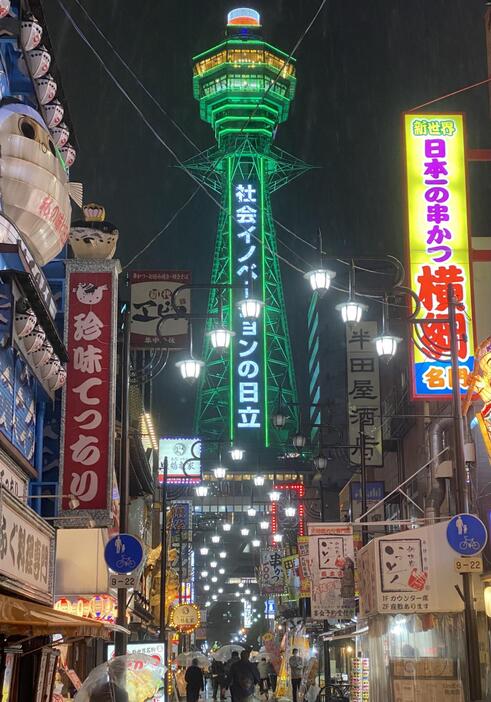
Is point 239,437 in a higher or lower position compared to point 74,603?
higher

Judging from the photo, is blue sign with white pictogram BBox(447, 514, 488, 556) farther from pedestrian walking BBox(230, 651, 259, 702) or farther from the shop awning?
pedestrian walking BBox(230, 651, 259, 702)

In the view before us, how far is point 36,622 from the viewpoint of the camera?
33.3ft

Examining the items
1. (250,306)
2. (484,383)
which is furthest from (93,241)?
(484,383)

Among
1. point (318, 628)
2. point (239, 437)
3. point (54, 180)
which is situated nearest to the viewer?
point (54, 180)

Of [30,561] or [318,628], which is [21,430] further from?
[318,628]

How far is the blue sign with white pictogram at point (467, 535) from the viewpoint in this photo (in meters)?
16.3

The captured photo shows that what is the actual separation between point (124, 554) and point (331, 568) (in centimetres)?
891

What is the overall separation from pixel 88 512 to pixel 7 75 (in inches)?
288

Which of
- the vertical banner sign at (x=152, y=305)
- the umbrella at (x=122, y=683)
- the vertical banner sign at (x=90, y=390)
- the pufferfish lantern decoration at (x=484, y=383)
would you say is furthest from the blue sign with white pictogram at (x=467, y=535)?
the vertical banner sign at (x=152, y=305)

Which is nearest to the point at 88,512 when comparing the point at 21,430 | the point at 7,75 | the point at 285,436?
the point at 21,430

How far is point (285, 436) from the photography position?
96250 millimetres

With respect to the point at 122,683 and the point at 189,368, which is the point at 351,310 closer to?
the point at 189,368

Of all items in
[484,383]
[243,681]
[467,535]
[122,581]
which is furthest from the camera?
[243,681]

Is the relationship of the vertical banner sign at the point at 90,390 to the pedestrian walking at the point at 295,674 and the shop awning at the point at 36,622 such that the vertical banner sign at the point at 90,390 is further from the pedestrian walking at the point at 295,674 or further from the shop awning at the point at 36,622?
the pedestrian walking at the point at 295,674
